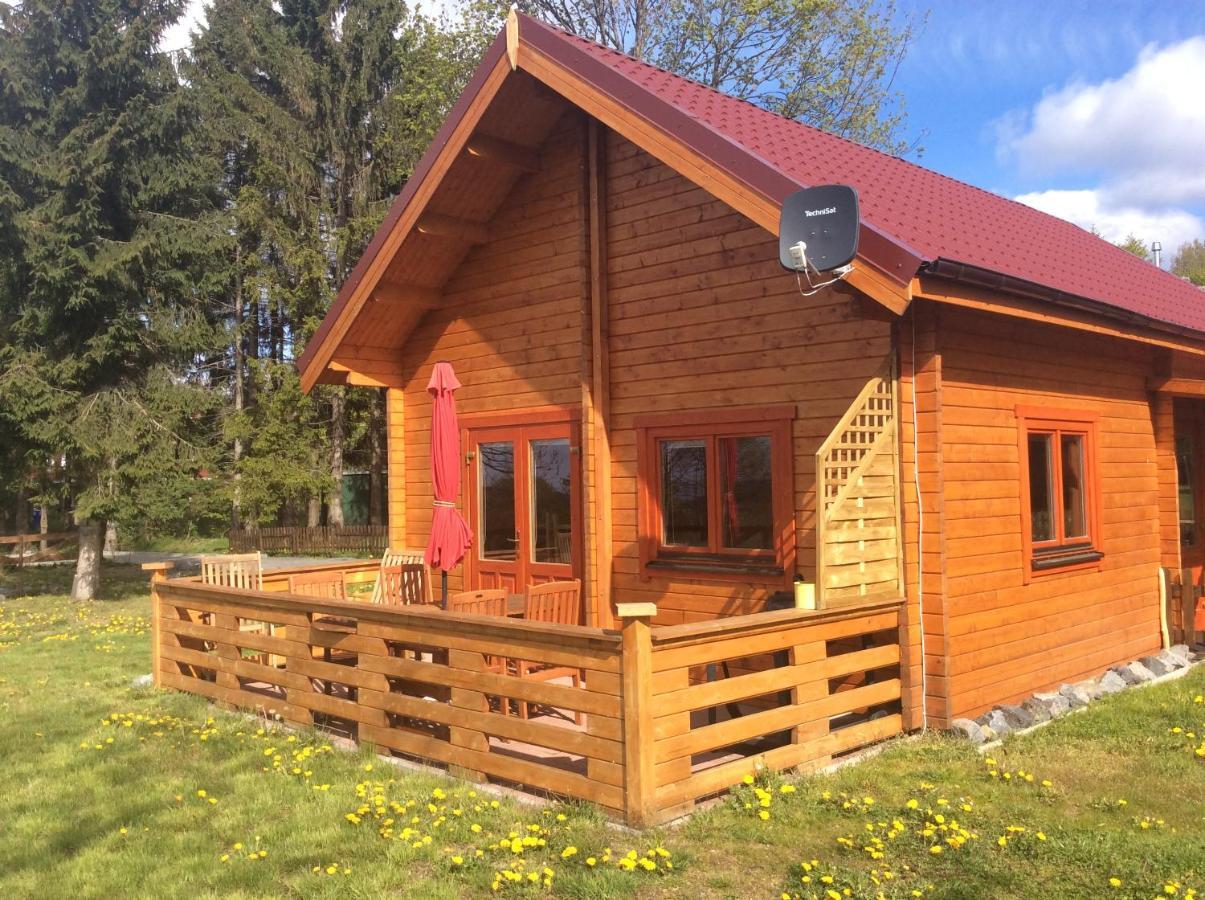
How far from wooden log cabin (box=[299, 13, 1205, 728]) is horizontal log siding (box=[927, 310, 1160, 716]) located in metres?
0.03

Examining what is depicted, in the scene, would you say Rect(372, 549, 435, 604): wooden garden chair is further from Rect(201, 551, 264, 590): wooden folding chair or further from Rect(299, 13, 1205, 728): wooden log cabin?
Rect(201, 551, 264, 590): wooden folding chair

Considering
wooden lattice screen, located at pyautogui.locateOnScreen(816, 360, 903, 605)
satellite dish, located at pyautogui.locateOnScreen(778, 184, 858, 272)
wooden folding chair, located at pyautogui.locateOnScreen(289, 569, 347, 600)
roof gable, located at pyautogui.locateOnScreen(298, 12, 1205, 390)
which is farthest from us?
wooden folding chair, located at pyautogui.locateOnScreen(289, 569, 347, 600)

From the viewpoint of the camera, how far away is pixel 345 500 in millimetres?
33688

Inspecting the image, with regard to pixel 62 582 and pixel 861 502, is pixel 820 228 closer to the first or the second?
pixel 861 502

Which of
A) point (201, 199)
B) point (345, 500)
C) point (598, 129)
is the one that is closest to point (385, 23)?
point (201, 199)

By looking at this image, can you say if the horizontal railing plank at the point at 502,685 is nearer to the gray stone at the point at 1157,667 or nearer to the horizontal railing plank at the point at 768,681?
the horizontal railing plank at the point at 768,681

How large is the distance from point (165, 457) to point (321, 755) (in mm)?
11756

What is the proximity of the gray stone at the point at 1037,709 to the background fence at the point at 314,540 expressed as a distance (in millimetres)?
20519

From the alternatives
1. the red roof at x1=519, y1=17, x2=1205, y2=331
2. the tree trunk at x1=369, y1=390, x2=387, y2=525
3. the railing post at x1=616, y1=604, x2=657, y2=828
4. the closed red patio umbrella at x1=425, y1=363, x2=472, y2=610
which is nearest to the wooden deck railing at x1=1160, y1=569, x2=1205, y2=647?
the red roof at x1=519, y1=17, x2=1205, y2=331

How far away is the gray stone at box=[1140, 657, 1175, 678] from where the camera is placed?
8.26m

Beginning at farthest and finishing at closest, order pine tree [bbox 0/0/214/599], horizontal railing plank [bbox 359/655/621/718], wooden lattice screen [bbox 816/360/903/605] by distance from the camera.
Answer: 1. pine tree [bbox 0/0/214/599]
2. wooden lattice screen [bbox 816/360/903/605]
3. horizontal railing plank [bbox 359/655/621/718]

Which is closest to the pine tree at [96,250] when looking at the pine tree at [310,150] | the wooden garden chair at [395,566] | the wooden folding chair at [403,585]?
the wooden garden chair at [395,566]

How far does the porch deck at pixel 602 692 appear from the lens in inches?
192

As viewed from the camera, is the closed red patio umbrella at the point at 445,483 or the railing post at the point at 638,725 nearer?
the railing post at the point at 638,725
